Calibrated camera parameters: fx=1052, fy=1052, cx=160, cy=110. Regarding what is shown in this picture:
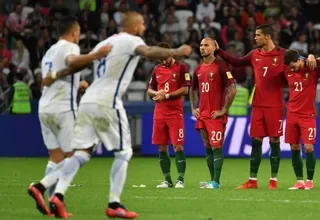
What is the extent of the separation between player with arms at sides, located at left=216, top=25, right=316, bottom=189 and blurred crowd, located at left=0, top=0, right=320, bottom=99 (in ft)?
35.4

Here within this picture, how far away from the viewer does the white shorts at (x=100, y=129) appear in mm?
11680

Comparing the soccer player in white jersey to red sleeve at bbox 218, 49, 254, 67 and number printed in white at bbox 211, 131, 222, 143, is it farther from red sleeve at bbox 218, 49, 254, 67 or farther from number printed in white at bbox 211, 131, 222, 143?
red sleeve at bbox 218, 49, 254, 67

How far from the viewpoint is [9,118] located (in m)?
25.4

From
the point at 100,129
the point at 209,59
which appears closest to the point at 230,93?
the point at 209,59

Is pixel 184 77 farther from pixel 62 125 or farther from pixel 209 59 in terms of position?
pixel 62 125

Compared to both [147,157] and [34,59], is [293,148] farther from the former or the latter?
[34,59]

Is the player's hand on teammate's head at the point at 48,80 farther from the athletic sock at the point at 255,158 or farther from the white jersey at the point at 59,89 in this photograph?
the athletic sock at the point at 255,158

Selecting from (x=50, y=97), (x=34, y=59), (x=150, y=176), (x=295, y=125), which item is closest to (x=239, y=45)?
(x=34, y=59)

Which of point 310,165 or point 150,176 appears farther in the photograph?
point 150,176

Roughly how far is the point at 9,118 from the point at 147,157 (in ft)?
11.4

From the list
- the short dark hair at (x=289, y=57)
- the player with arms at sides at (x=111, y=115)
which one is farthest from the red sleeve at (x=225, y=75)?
the player with arms at sides at (x=111, y=115)

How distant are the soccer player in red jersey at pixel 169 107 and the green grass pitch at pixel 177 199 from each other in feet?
2.09

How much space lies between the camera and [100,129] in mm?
11695

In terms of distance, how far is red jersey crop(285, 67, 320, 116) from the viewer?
621 inches
